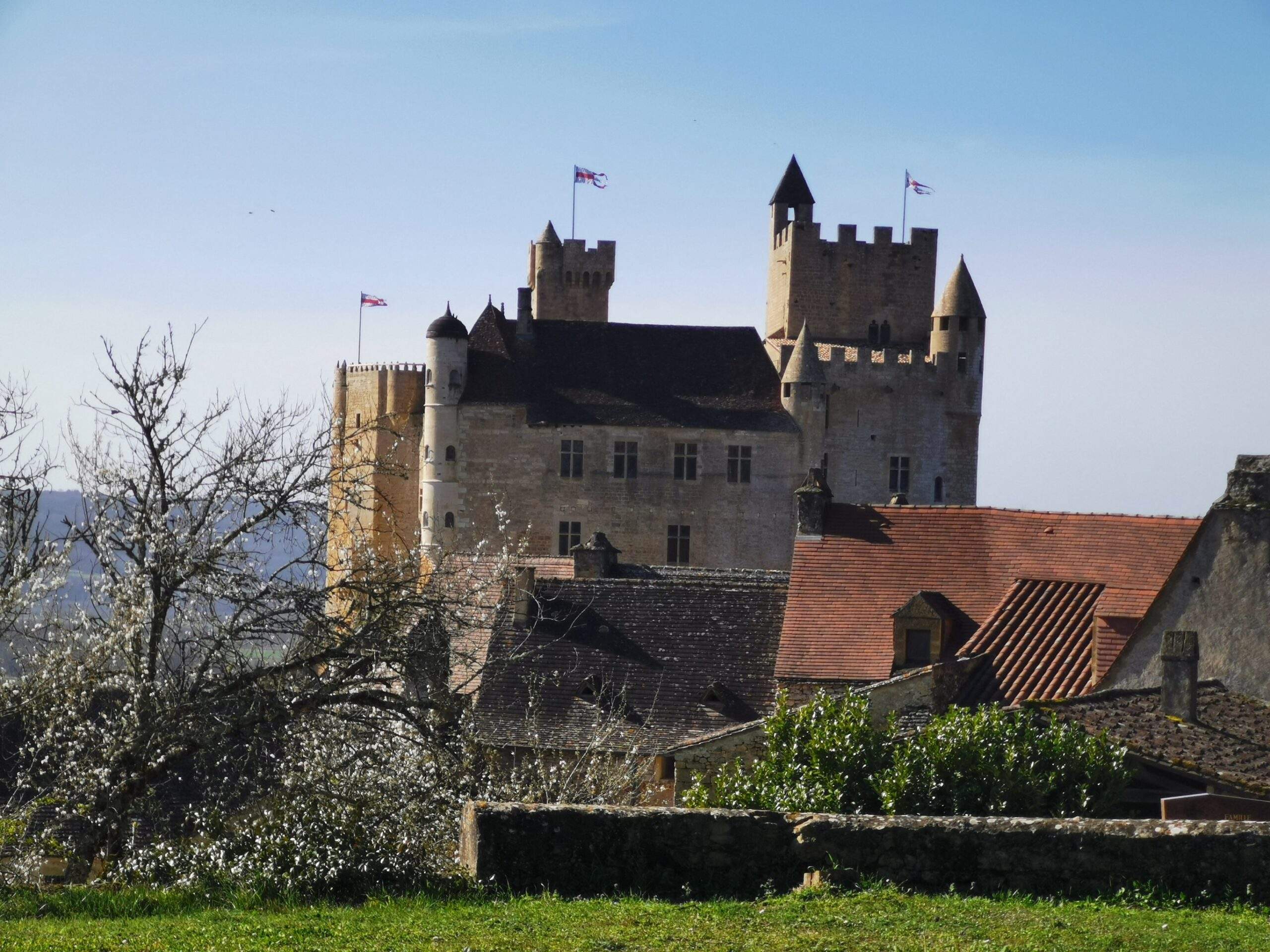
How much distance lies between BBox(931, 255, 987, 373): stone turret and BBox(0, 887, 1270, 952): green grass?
1841 inches

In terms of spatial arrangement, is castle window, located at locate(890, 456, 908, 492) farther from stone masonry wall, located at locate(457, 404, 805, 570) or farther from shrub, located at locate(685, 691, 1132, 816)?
shrub, located at locate(685, 691, 1132, 816)

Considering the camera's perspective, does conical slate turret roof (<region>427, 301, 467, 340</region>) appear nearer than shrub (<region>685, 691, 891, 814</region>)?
No

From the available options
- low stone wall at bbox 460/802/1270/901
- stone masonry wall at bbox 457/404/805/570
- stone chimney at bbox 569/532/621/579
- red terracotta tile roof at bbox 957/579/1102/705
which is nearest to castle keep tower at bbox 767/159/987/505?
stone masonry wall at bbox 457/404/805/570

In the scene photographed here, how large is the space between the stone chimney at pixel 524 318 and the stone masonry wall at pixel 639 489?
314 centimetres

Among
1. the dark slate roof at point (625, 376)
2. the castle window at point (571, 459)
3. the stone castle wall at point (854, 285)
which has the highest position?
the stone castle wall at point (854, 285)

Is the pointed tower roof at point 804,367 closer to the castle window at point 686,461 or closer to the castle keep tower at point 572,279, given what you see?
the castle window at point 686,461

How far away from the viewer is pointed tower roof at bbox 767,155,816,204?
59.9m

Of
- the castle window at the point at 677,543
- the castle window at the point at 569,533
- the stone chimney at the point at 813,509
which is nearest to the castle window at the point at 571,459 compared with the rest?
the castle window at the point at 569,533

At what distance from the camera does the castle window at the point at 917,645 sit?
25.9m

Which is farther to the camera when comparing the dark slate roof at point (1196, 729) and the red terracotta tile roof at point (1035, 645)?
the red terracotta tile roof at point (1035, 645)

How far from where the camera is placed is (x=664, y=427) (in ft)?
174

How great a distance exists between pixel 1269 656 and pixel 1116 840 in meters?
11.3

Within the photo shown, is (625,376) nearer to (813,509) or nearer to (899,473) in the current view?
(899,473)

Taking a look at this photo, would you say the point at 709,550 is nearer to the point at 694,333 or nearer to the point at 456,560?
the point at 694,333
